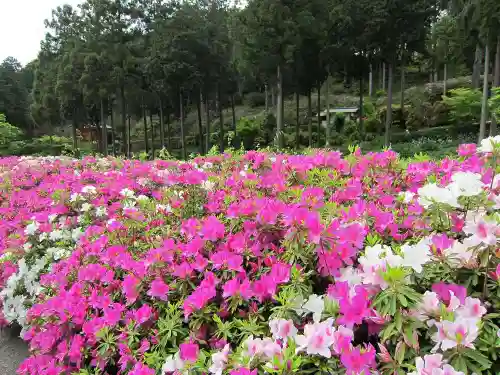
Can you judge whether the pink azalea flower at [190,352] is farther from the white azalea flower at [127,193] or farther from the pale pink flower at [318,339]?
the white azalea flower at [127,193]

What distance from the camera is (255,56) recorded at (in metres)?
15.5

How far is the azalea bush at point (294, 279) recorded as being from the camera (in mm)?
1033

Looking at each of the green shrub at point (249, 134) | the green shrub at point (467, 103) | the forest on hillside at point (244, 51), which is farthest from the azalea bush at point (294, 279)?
the green shrub at point (249, 134)

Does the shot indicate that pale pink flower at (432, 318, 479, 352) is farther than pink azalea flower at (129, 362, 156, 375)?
No

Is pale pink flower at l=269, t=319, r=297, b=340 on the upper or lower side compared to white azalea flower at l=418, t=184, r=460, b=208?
lower

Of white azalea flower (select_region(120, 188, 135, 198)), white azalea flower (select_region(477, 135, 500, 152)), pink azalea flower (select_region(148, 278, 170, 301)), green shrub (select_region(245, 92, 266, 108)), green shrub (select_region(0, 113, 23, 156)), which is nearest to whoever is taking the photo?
white azalea flower (select_region(477, 135, 500, 152))

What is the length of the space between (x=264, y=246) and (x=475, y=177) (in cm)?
74

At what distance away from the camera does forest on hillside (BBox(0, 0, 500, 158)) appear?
1462cm

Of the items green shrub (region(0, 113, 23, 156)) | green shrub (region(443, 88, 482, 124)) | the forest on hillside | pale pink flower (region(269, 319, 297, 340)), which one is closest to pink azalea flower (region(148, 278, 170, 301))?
pale pink flower (region(269, 319, 297, 340))

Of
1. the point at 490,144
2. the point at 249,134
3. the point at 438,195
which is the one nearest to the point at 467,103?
the point at 249,134

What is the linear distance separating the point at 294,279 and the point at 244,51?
15.3 metres

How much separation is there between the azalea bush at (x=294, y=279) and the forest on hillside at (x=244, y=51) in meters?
9.85

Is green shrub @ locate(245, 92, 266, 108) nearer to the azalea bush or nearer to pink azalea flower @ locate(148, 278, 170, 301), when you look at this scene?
the azalea bush

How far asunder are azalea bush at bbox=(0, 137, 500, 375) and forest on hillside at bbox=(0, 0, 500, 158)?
9.85m
